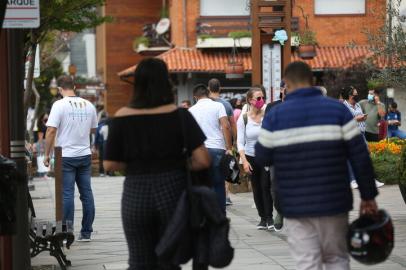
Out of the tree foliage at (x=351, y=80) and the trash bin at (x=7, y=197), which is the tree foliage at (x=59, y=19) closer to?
the trash bin at (x=7, y=197)

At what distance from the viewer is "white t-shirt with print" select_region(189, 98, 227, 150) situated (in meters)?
12.5

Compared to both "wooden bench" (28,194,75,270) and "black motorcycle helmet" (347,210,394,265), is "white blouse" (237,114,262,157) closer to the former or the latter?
"wooden bench" (28,194,75,270)

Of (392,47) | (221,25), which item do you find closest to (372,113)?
(392,47)

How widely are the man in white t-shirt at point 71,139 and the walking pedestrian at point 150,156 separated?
521 cm

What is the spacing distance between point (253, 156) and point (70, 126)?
2.40 metres

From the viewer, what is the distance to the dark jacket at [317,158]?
6664 millimetres

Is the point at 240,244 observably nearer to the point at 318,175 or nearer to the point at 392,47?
the point at 392,47

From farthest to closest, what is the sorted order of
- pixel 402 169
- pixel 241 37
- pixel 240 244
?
pixel 241 37
pixel 240 244
pixel 402 169

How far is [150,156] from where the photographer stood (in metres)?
6.71

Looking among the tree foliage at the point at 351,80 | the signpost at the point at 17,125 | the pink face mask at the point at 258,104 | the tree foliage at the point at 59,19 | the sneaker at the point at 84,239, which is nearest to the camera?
the signpost at the point at 17,125

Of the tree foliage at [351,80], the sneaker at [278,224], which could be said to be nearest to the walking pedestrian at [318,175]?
the sneaker at [278,224]

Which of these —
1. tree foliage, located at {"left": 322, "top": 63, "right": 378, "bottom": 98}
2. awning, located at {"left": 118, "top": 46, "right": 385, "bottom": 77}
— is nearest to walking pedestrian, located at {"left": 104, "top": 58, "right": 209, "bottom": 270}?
tree foliage, located at {"left": 322, "top": 63, "right": 378, "bottom": 98}

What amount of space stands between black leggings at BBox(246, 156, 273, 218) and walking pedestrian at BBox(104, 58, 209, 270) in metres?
6.09

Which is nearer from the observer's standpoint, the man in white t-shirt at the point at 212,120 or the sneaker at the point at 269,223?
the man in white t-shirt at the point at 212,120
